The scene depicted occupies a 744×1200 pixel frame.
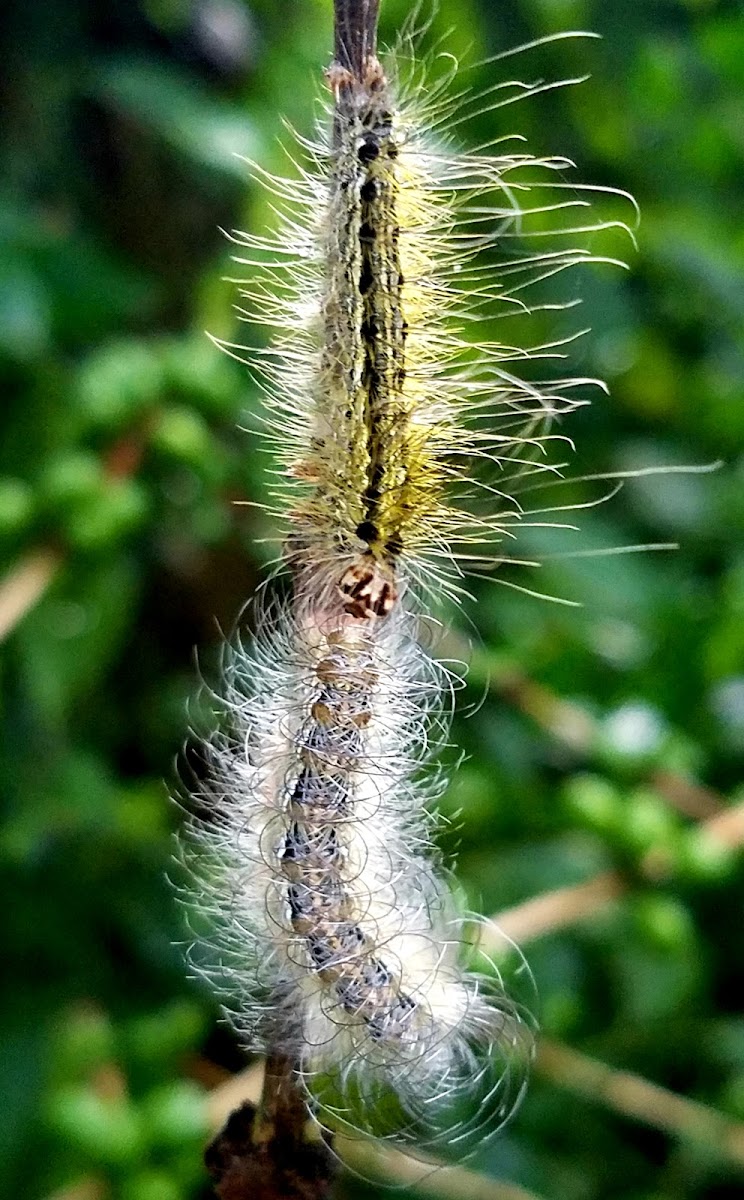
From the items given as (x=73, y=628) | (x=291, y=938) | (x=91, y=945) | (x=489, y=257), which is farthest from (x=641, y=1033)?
(x=291, y=938)

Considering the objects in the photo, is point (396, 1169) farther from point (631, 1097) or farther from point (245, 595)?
point (245, 595)

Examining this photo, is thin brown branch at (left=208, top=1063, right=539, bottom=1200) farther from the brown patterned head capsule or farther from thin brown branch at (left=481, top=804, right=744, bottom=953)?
the brown patterned head capsule

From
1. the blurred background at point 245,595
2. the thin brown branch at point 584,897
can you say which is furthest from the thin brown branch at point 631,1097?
the thin brown branch at point 584,897

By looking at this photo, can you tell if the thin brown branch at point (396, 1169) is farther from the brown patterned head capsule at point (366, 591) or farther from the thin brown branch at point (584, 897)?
the brown patterned head capsule at point (366, 591)

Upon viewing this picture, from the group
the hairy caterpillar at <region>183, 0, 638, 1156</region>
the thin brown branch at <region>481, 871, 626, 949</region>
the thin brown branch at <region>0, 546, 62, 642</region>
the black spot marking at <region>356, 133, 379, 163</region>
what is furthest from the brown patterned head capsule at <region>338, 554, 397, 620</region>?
the thin brown branch at <region>0, 546, 62, 642</region>

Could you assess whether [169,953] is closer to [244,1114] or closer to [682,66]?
[244,1114]

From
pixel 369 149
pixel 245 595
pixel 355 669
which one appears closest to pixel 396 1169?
pixel 355 669

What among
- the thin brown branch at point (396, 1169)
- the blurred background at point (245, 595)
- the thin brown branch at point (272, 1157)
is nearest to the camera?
the thin brown branch at point (272, 1157)
